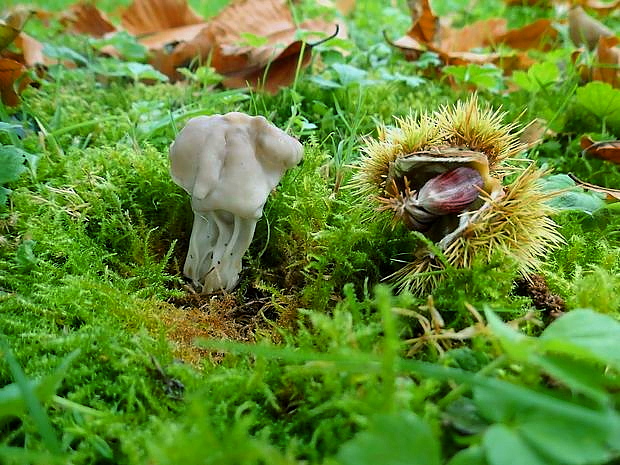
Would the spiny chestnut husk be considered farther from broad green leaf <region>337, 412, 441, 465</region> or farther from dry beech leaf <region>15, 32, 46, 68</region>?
dry beech leaf <region>15, 32, 46, 68</region>

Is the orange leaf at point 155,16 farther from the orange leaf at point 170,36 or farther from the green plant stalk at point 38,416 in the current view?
the green plant stalk at point 38,416

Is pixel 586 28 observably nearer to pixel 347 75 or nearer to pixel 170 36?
pixel 347 75

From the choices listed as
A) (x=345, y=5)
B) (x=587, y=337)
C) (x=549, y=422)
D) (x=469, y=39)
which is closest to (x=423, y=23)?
(x=469, y=39)

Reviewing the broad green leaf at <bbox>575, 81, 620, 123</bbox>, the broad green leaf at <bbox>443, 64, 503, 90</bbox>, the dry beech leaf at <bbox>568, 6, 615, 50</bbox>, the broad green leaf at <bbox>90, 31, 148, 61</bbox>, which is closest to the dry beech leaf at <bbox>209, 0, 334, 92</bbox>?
the broad green leaf at <bbox>90, 31, 148, 61</bbox>

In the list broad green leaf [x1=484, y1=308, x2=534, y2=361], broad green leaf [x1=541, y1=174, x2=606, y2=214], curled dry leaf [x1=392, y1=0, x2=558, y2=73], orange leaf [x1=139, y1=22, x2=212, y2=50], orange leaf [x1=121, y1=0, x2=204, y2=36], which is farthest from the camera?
orange leaf [x1=121, y1=0, x2=204, y2=36]

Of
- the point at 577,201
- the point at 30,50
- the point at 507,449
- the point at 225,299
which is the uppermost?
the point at 30,50

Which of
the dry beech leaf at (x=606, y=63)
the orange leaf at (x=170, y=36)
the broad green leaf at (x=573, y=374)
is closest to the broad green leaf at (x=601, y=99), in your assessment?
the dry beech leaf at (x=606, y=63)

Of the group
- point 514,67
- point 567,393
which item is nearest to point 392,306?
point 567,393
